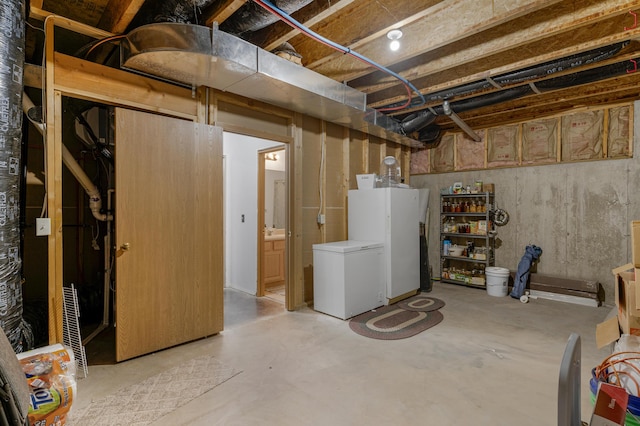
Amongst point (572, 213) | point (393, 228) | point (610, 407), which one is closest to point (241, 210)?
point (393, 228)

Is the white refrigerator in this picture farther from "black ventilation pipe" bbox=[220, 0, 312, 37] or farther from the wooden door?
"black ventilation pipe" bbox=[220, 0, 312, 37]

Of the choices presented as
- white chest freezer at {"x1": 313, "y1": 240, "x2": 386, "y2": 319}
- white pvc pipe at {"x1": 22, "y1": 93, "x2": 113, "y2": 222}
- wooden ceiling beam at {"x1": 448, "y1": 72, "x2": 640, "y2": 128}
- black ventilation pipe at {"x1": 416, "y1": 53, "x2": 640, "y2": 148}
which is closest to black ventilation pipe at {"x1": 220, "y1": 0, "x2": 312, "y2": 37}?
white pvc pipe at {"x1": 22, "y1": 93, "x2": 113, "y2": 222}

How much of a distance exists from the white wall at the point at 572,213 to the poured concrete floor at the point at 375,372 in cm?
116

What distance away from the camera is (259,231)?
471 centimetres

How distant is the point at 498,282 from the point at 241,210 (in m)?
3.92

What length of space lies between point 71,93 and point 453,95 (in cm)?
383

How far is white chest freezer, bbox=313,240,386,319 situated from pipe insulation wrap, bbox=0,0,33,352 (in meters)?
2.65

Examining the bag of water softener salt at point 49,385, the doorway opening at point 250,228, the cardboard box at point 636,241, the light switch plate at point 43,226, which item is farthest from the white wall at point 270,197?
the cardboard box at point 636,241

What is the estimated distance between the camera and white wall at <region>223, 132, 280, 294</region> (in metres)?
4.80

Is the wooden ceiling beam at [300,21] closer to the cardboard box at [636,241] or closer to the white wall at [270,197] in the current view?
the cardboard box at [636,241]

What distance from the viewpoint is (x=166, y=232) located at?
287 centimetres

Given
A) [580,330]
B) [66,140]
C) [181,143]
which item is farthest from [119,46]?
[580,330]

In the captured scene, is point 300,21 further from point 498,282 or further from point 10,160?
point 498,282

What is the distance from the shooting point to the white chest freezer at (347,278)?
371cm
